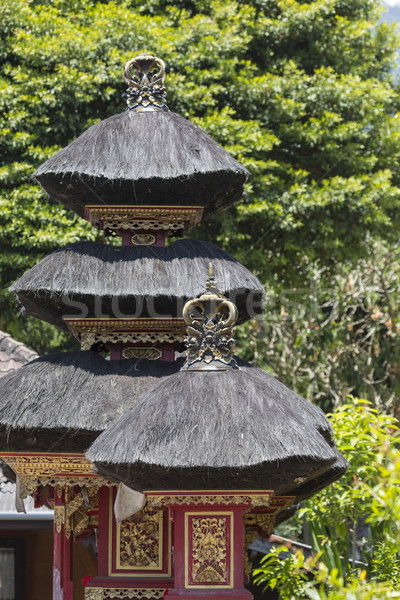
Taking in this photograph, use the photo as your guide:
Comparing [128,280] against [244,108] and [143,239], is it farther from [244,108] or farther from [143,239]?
[244,108]

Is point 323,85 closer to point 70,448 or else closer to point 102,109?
point 102,109

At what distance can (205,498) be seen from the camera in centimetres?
655

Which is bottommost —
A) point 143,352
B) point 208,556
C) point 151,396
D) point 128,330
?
point 208,556

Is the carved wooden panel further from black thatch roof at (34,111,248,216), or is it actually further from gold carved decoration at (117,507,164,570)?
black thatch roof at (34,111,248,216)

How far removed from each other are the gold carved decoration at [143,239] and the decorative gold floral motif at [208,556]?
9.97 feet

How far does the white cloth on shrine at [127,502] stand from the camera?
6.93m

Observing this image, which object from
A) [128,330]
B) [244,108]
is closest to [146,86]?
[128,330]

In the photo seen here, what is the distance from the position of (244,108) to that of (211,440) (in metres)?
10.7

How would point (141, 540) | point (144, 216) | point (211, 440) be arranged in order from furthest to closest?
point (144, 216), point (141, 540), point (211, 440)

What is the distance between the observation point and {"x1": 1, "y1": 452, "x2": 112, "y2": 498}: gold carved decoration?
25.0 feet

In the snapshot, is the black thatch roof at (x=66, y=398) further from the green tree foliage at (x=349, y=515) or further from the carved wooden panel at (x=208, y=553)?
the green tree foliage at (x=349, y=515)

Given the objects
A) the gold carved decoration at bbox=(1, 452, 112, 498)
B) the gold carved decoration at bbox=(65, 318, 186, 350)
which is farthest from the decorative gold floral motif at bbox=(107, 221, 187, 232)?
the gold carved decoration at bbox=(1, 452, 112, 498)

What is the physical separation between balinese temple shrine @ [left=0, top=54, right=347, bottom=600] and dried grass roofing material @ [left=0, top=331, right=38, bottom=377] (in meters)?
4.41

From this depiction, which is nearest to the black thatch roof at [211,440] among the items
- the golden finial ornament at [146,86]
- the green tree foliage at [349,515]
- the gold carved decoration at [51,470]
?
the gold carved decoration at [51,470]
